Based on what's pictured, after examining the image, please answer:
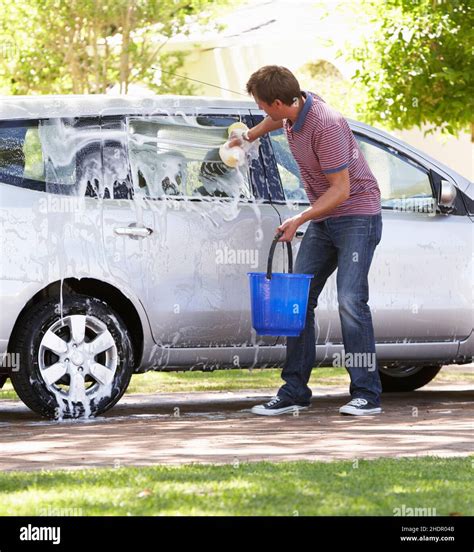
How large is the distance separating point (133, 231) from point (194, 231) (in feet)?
1.19

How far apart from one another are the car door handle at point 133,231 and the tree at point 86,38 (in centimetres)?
953

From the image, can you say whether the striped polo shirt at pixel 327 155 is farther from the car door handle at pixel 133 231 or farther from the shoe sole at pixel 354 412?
the shoe sole at pixel 354 412

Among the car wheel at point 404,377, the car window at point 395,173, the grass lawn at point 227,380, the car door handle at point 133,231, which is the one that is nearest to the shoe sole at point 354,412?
the car window at point 395,173

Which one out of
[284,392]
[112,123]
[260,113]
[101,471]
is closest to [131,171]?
[112,123]

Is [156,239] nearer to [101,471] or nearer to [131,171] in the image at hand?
[131,171]

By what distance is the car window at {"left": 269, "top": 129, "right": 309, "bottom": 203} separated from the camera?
8.87m

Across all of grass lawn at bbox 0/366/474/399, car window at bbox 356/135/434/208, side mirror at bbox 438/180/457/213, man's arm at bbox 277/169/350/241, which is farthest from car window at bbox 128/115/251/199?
grass lawn at bbox 0/366/474/399

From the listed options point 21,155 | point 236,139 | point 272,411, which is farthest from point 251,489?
point 236,139

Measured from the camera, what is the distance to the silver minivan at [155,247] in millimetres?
8234

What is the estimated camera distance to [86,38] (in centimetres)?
1895

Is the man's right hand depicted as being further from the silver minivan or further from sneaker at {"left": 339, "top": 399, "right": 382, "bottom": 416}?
sneaker at {"left": 339, "top": 399, "right": 382, "bottom": 416}

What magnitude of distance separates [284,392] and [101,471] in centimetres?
275

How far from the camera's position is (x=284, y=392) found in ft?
28.7
